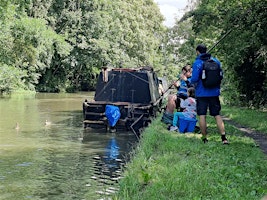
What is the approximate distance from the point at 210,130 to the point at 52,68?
47.2 metres

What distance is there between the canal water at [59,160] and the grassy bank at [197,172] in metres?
1.10

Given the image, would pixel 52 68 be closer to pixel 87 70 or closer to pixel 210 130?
pixel 87 70

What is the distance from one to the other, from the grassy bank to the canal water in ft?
3.59

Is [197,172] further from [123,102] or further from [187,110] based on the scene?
[123,102]

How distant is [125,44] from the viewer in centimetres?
6456

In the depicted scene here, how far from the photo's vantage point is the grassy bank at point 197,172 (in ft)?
19.5

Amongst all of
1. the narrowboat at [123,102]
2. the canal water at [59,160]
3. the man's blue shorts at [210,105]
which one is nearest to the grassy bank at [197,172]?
the man's blue shorts at [210,105]

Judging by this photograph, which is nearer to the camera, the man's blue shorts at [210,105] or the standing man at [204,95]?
the standing man at [204,95]

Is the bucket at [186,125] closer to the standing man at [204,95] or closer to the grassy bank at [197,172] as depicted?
the grassy bank at [197,172]

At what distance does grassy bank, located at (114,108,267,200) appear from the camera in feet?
19.5

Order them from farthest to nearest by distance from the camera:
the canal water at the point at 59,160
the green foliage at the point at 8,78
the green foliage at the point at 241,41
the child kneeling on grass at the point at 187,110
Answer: the green foliage at the point at 8,78, the green foliage at the point at 241,41, the child kneeling on grass at the point at 187,110, the canal water at the point at 59,160

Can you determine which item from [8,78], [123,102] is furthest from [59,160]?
[8,78]

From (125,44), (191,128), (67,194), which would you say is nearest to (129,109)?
(191,128)

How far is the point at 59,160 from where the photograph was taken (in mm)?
11961
